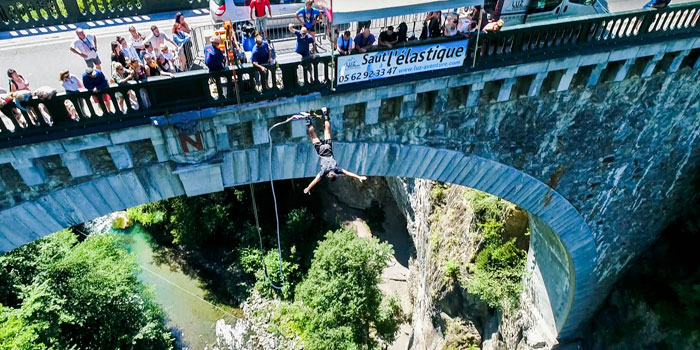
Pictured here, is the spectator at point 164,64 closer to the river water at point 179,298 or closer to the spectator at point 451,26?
the spectator at point 451,26

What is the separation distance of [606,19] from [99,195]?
11942mm

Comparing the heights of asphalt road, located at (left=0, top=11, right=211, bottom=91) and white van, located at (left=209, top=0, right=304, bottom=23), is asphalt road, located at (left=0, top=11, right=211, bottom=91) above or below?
below

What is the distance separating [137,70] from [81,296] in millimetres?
16487

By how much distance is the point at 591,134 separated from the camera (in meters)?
13.6

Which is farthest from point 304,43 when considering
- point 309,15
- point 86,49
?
point 86,49

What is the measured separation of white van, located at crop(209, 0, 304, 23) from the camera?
1167cm

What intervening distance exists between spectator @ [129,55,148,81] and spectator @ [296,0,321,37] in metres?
3.99

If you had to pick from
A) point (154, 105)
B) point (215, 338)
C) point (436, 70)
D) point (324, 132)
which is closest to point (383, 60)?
point (436, 70)

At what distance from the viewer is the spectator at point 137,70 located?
8.69m

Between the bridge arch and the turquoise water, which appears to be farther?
the turquoise water

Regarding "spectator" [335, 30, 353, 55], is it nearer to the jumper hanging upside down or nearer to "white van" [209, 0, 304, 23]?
the jumper hanging upside down

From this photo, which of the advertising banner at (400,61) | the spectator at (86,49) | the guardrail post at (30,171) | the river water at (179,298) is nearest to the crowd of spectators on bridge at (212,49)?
the spectator at (86,49)

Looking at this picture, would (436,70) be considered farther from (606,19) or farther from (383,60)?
(606,19)

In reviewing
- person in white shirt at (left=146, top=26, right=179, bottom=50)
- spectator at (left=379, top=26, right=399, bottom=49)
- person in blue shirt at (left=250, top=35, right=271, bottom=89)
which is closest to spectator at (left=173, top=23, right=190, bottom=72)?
person in white shirt at (left=146, top=26, right=179, bottom=50)
